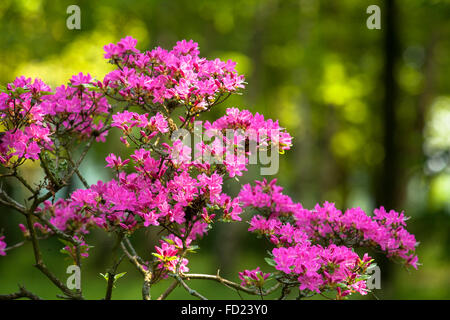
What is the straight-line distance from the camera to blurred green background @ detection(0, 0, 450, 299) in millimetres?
7688

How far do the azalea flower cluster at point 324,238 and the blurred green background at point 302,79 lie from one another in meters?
4.07

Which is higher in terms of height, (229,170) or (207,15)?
(207,15)

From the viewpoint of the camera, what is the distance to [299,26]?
12.9 m

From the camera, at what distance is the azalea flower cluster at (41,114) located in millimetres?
2379

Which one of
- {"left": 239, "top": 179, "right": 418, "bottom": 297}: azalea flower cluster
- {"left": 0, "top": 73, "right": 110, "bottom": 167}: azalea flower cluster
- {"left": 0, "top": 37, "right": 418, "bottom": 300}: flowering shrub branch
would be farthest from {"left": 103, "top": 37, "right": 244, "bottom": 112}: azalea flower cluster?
{"left": 239, "top": 179, "right": 418, "bottom": 297}: azalea flower cluster

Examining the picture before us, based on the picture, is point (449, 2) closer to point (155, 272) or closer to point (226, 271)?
point (155, 272)

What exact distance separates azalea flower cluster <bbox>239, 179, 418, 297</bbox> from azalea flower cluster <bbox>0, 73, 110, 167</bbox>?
43.4 inches

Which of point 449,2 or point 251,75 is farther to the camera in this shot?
point 251,75

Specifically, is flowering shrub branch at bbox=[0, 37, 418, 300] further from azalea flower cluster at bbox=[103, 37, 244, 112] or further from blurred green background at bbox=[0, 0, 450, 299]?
blurred green background at bbox=[0, 0, 450, 299]

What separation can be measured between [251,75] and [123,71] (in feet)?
26.9

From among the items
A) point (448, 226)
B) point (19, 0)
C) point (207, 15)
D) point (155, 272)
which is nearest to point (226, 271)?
point (448, 226)

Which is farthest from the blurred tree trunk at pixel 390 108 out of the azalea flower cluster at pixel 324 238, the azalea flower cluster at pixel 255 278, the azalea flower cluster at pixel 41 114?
the azalea flower cluster at pixel 41 114
